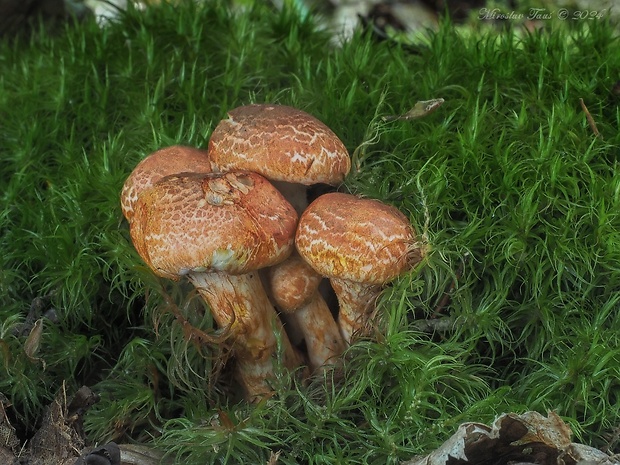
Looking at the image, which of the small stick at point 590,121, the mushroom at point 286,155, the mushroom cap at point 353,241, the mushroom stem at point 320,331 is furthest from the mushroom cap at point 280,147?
the small stick at point 590,121

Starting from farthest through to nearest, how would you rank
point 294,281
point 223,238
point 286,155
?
point 294,281
point 286,155
point 223,238

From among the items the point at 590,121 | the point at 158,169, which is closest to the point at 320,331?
the point at 158,169

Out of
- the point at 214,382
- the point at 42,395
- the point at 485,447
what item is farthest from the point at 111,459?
the point at 485,447

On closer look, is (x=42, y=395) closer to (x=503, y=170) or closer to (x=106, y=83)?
(x=106, y=83)

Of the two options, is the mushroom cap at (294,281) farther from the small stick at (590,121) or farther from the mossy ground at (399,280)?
the small stick at (590,121)

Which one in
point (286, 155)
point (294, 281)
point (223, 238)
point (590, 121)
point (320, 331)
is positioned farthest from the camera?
point (590, 121)

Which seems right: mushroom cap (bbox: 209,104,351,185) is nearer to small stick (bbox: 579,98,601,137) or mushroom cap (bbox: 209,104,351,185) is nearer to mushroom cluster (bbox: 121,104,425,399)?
mushroom cluster (bbox: 121,104,425,399)

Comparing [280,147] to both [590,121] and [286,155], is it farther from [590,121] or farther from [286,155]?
[590,121]
